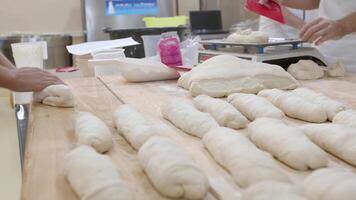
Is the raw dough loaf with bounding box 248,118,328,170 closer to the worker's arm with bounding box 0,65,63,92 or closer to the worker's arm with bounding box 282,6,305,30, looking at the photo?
A: the worker's arm with bounding box 0,65,63,92

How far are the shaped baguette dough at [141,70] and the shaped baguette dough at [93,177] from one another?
0.91 meters

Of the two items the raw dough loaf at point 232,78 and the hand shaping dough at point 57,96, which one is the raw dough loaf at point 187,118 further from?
the hand shaping dough at point 57,96

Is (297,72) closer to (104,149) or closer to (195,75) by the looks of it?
(195,75)

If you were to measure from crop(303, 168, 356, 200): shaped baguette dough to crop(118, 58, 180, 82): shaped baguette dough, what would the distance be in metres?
1.14

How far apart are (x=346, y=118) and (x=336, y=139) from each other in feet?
0.59

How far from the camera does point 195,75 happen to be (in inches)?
58.9

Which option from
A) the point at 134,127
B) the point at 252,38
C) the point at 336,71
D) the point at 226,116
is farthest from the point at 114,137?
the point at 336,71

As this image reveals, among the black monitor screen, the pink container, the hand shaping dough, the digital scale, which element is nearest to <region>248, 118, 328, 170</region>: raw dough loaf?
the hand shaping dough

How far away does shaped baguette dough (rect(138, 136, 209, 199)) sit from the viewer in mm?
706

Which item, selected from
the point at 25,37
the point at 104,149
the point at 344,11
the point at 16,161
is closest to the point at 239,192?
the point at 104,149

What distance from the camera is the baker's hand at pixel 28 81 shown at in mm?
1431

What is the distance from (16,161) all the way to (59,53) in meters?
1.02

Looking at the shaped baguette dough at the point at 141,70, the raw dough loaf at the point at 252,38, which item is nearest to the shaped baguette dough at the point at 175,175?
the shaped baguette dough at the point at 141,70

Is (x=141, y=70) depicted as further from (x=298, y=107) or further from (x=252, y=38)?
(x=298, y=107)
